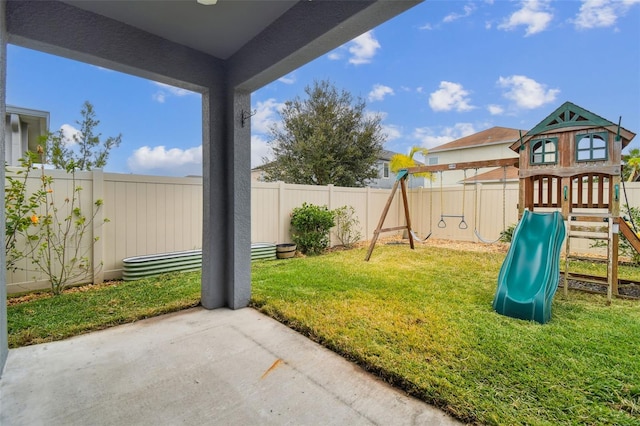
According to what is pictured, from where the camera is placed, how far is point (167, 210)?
468 centimetres

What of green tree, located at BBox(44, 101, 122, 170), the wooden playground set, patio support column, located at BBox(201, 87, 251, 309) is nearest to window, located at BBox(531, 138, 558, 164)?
the wooden playground set

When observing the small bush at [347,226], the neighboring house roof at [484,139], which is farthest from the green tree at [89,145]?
the neighboring house roof at [484,139]

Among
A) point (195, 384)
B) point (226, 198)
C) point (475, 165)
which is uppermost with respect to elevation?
point (475, 165)

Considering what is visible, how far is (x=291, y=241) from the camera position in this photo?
6469 mm

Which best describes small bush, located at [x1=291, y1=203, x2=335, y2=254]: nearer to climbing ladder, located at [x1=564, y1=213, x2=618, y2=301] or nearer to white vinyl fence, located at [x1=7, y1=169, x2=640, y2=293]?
white vinyl fence, located at [x1=7, y1=169, x2=640, y2=293]

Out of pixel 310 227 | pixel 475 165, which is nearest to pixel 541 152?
pixel 475 165

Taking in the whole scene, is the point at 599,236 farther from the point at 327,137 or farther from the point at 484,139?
the point at 484,139

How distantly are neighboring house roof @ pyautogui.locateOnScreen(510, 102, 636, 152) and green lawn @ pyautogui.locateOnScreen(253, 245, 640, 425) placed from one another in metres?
2.05

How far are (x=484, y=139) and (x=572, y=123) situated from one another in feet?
44.4

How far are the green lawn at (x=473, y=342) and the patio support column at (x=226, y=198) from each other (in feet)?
1.42

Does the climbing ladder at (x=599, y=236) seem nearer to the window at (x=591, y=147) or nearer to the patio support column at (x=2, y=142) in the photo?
the window at (x=591, y=147)

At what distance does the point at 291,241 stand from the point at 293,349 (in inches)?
A: 167

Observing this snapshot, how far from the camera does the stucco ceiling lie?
2139mm

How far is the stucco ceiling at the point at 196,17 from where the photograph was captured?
214 cm
